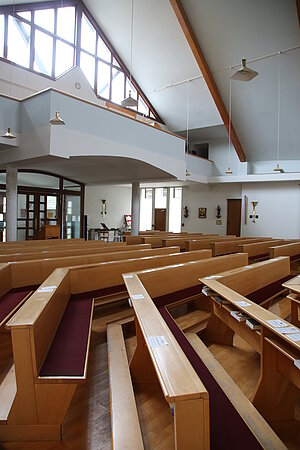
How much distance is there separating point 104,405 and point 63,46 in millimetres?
10468

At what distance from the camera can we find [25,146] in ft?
19.5

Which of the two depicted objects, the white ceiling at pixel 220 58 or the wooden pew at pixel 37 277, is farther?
the white ceiling at pixel 220 58

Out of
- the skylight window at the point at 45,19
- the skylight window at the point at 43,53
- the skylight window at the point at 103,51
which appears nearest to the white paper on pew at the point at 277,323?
the skylight window at the point at 43,53

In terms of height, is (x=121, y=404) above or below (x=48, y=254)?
below

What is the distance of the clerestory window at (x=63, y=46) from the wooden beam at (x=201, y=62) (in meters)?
3.45

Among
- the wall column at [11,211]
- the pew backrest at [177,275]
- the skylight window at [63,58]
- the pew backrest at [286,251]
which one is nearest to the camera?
the pew backrest at [177,275]

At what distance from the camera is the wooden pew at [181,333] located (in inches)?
52.7

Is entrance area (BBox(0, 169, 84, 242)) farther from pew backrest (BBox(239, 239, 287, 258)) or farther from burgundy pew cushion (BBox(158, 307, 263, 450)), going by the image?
burgundy pew cushion (BBox(158, 307, 263, 450))

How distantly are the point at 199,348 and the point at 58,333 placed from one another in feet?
3.60

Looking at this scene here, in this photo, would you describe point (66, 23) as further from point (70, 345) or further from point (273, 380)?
point (273, 380)

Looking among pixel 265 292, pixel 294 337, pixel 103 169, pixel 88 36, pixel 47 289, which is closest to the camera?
pixel 294 337

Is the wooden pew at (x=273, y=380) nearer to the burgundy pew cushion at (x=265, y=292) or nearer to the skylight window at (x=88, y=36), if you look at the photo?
the burgundy pew cushion at (x=265, y=292)

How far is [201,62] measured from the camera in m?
9.29

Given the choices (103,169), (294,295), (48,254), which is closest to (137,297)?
(294,295)
